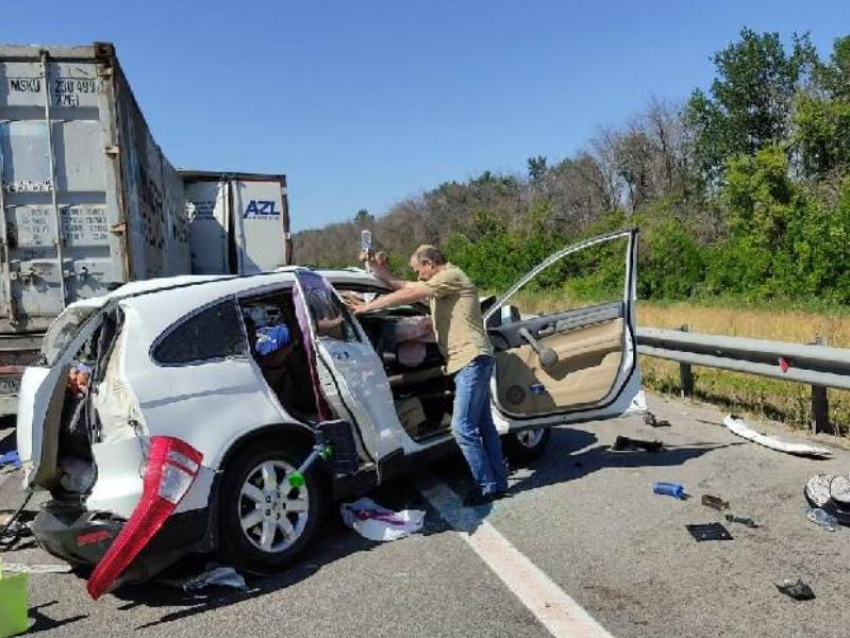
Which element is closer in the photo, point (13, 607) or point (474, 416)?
point (13, 607)

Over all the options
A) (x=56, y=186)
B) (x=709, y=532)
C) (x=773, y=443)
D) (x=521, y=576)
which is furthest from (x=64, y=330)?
(x=773, y=443)

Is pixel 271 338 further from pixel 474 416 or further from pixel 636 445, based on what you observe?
pixel 636 445

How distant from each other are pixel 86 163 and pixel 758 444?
676 cm

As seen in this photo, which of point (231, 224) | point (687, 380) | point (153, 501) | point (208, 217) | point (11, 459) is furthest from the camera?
point (231, 224)

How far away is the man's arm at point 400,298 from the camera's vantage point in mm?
5613

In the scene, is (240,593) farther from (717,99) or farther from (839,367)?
(717,99)

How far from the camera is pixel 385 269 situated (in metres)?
6.04

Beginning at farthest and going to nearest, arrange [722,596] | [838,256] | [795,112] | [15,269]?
[795,112], [838,256], [15,269], [722,596]

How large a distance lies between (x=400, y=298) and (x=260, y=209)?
11.8m

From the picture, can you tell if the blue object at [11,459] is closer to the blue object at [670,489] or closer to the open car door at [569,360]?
the open car door at [569,360]

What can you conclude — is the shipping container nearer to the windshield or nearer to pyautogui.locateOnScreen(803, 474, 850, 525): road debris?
the windshield

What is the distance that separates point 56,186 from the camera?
8234 millimetres

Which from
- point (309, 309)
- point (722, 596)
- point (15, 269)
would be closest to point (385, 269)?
point (309, 309)

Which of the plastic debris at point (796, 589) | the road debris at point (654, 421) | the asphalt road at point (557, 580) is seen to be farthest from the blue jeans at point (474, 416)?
the road debris at point (654, 421)
